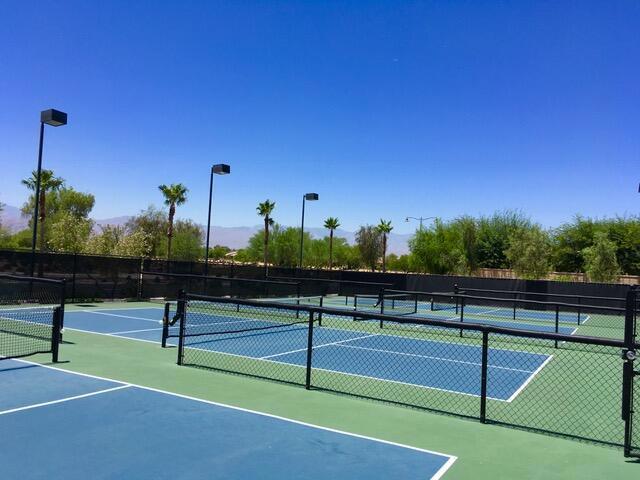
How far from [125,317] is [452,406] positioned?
1293cm

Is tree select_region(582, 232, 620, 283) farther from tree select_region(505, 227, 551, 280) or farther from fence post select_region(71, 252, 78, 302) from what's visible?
fence post select_region(71, 252, 78, 302)

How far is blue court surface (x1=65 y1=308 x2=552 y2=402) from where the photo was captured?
10.0 metres

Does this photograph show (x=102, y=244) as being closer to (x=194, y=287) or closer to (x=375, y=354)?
(x=194, y=287)

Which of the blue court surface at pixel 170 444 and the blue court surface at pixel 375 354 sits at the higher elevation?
the blue court surface at pixel 170 444

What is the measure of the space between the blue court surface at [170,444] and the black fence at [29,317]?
8.34 feet

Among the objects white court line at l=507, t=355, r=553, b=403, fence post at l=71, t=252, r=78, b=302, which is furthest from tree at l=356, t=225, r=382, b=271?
white court line at l=507, t=355, r=553, b=403

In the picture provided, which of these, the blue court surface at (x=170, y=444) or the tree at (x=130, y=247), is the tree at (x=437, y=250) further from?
the blue court surface at (x=170, y=444)

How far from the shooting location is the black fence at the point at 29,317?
32.7 ft

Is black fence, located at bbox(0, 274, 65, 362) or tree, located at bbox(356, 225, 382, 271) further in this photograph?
tree, located at bbox(356, 225, 382, 271)

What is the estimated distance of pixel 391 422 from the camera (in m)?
6.95

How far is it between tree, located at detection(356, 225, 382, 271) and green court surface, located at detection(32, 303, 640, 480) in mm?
81899

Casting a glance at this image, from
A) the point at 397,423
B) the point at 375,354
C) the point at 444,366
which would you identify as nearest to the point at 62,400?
the point at 397,423

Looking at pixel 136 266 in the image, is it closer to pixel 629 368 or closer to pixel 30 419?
pixel 30 419

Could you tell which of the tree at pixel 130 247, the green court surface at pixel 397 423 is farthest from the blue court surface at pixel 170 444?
the tree at pixel 130 247
